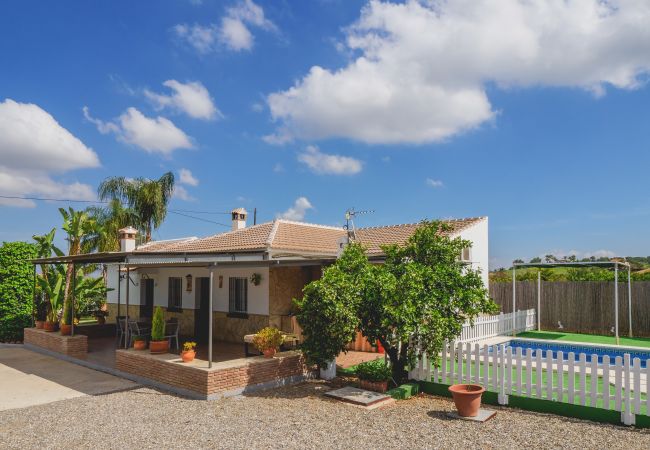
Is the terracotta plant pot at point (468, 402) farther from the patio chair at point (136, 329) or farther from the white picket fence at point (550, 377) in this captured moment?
the patio chair at point (136, 329)

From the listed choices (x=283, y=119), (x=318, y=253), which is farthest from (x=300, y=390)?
(x=283, y=119)

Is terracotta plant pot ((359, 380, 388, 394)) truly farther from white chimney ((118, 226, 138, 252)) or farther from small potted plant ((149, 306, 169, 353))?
white chimney ((118, 226, 138, 252))

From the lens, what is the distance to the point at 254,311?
1469 cm

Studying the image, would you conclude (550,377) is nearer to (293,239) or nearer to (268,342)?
(268,342)

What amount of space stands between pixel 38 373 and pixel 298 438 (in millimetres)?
9454

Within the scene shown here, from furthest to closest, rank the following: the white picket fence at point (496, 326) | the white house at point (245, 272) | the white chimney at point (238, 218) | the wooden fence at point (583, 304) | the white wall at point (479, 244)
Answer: the white chimney at point (238, 218)
the white wall at point (479, 244)
the wooden fence at point (583, 304)
the white picket fence at point (496, 326)
the white house at point (245, 272)

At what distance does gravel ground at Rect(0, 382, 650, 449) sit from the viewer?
696cm

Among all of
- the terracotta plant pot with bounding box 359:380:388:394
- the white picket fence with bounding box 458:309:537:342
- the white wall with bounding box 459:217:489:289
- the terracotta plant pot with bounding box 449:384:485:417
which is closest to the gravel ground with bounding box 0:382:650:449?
the terracotta plant pot with bounding box 449:384:485:417

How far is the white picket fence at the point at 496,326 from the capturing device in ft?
51.9

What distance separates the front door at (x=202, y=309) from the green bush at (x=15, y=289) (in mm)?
7413

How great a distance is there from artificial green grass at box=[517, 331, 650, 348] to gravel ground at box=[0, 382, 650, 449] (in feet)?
34.9

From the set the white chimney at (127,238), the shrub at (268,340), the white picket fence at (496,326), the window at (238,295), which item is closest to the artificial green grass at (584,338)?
the white picket fence at (496,326)

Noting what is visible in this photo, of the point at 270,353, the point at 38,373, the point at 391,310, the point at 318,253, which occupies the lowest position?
the point at 38,373

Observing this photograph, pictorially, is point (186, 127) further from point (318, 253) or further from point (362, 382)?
point (362, 382)
